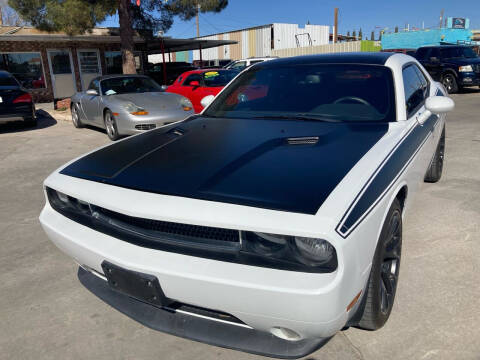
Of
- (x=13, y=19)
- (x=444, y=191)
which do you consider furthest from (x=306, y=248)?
(x=13, y=19)

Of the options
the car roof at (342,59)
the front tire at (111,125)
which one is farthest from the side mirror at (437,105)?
the front tire at (111,125)

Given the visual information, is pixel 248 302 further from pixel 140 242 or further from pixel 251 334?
pixel 140 242

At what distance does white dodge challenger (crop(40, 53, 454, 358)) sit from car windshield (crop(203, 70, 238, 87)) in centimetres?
762

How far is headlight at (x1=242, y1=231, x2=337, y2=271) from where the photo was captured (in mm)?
1643

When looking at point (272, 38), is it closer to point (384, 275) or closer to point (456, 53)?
point (456, 53)

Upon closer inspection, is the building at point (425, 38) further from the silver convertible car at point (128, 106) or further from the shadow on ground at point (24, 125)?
the silver convertible car at point (128, 106)

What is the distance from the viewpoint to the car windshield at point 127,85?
8.64 m

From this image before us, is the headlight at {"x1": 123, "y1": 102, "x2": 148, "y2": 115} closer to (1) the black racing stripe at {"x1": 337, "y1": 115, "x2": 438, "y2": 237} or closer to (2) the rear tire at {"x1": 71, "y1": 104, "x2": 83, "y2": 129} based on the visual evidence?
(2) the rear tire at {"x1": 71, "y1": 104, "x2": 83, "y2": 129}

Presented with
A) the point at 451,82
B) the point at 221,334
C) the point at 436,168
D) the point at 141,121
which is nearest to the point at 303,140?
the point at 221,334

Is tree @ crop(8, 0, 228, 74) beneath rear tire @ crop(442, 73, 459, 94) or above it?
above

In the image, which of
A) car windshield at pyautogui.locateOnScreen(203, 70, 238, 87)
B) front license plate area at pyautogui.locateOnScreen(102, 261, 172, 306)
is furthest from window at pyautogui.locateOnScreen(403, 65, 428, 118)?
car windshield at pyautogui.locateOnScreen(203, 70, 238, 87)

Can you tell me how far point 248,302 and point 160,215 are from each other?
0.53 metres

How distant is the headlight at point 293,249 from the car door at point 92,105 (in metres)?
7.55

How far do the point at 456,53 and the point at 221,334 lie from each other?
631 inches
